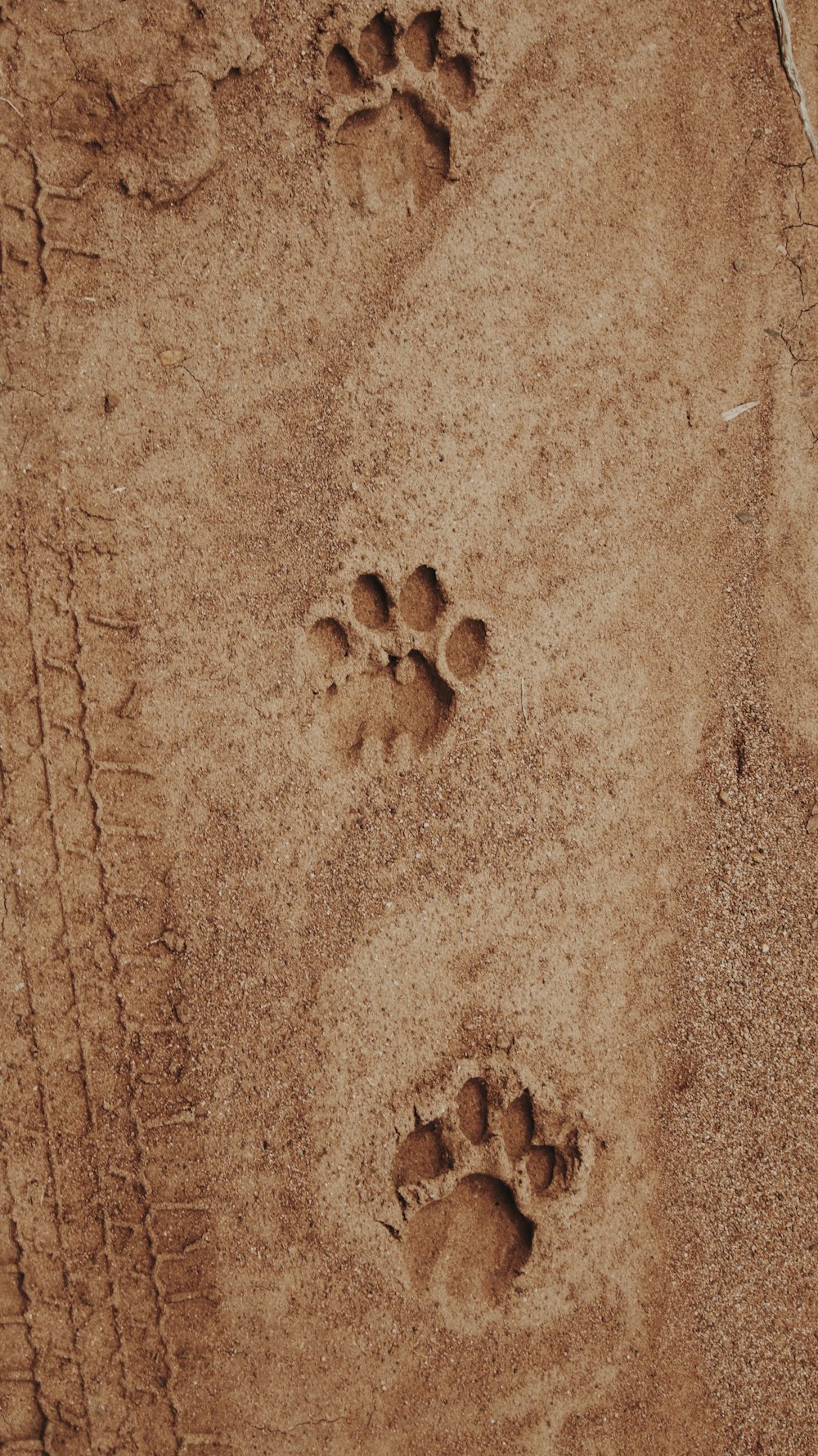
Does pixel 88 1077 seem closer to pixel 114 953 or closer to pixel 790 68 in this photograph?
pixel 114 953

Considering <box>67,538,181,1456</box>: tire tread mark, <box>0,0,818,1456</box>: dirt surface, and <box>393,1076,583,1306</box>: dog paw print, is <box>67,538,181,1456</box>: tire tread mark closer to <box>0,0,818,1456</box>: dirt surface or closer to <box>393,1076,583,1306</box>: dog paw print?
<box>0,0,818,1456</box>: dirt surface

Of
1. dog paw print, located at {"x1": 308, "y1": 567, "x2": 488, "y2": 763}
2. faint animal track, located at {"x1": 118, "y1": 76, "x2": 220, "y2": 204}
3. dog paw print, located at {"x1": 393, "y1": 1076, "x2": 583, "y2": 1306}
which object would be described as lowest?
dog paw print, located at {"x1": 393, "y1": 1076, "x2": 583, "y2": 1306}

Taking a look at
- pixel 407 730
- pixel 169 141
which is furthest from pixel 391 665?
pixel 169 141

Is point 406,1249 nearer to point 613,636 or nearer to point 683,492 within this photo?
point 613,636

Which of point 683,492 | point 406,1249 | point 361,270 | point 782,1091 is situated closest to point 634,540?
point 683,492

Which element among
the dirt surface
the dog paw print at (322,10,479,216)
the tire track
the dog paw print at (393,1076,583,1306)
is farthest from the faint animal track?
the dog paw print at (393,1076,583,1306)

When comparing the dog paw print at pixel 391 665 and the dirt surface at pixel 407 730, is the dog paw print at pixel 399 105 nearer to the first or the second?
the dirt surface at pixel 407 730
